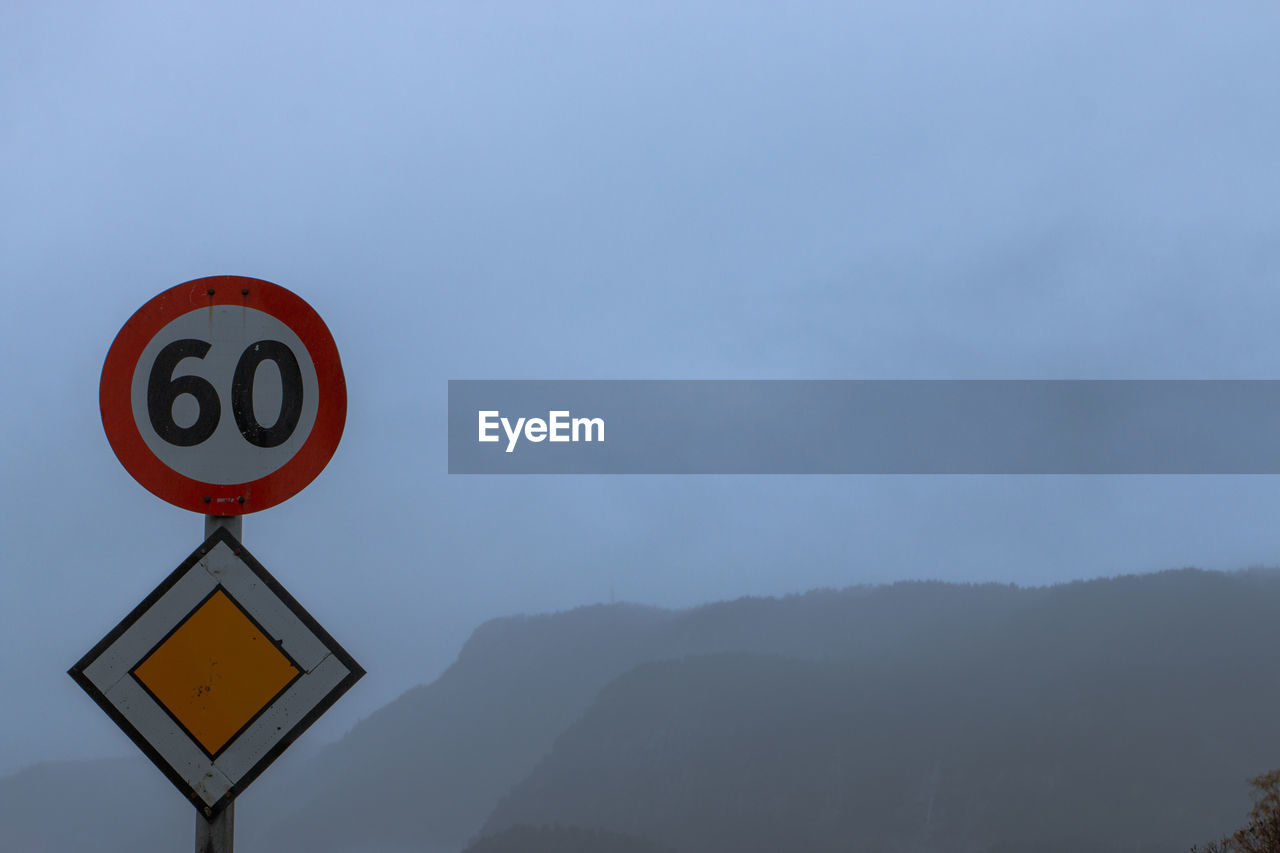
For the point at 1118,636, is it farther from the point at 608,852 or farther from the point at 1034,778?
the point at 608,852

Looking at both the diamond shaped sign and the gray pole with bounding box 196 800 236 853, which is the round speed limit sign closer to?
the diamond shaped sign

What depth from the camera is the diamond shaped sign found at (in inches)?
107

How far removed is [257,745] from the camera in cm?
277

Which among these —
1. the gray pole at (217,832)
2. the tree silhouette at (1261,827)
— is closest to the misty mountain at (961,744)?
the tree silhouette at (1261,827)

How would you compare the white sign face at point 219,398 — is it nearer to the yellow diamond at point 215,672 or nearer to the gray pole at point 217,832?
the yellow diamond at point 215,672

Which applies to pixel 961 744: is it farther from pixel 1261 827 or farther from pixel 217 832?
pixel 217 832

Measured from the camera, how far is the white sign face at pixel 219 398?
9.62 ft

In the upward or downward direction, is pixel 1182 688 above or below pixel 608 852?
above

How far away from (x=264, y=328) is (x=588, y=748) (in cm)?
10425

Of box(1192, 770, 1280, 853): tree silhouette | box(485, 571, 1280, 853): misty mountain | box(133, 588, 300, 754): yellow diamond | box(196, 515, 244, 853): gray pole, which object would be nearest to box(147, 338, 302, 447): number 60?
box(133, 588, 300, 754): yellow diamond

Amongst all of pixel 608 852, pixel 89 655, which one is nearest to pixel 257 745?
pixel 89 655

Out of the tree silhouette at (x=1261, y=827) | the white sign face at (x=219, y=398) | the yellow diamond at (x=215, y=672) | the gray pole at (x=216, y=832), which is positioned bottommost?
the tree silhouette at (x=1261, y=827)

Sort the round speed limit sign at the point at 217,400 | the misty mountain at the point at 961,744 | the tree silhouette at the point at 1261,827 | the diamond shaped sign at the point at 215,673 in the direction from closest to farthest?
the diamond shaped sign at the point at 215,673
the round speed limit sign at the point at 217,400
the tree silhouette at the point at 1261,827
the misty mountain at the point at 961,744

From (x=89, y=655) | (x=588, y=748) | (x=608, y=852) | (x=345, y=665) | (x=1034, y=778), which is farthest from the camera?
(x=588, y=748)
